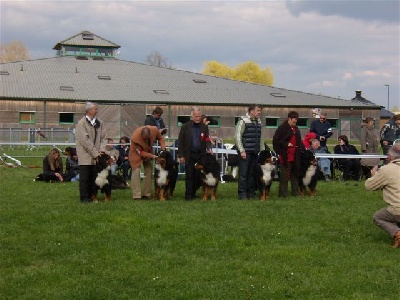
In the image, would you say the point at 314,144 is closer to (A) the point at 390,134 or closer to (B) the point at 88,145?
(A) the point at 390,134

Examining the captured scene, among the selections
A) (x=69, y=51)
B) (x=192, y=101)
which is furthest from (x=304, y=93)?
(x=69, y=51)

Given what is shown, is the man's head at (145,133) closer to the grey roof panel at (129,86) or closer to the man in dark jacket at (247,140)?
the man in dark jacket at (247,140)

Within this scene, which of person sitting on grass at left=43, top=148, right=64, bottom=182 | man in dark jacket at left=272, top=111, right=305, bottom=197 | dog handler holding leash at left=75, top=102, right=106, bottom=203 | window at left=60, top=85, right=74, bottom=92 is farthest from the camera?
window at left=60, top=85, right=74, bottom=92

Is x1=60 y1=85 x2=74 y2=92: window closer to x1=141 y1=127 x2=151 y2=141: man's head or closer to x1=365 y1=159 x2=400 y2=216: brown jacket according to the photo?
x1=141 y1=127 x2=151 y2=141: man's head

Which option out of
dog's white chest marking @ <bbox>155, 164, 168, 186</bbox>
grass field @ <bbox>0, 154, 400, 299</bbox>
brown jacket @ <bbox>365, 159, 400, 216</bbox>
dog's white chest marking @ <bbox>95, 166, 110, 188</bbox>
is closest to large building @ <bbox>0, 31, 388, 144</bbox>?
dog's white chest marking @ <bbox>155, 164, 168, 186</bbox>

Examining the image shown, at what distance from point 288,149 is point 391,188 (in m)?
4.87

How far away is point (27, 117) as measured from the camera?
4278 centimetres

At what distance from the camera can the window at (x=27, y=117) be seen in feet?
140

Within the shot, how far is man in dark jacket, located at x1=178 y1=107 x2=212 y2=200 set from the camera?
12.5m

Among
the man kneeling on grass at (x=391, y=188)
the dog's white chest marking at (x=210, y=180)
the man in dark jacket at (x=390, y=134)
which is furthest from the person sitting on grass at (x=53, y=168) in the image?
the man kneeling on grass at (x=391, y=188)

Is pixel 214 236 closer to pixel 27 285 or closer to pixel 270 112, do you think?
pixel 27 285

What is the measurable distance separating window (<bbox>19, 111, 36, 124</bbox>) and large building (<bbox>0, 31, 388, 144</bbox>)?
53mm

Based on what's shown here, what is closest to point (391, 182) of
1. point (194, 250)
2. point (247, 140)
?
point (194, 250)

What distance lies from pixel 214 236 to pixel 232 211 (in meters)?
2.20
